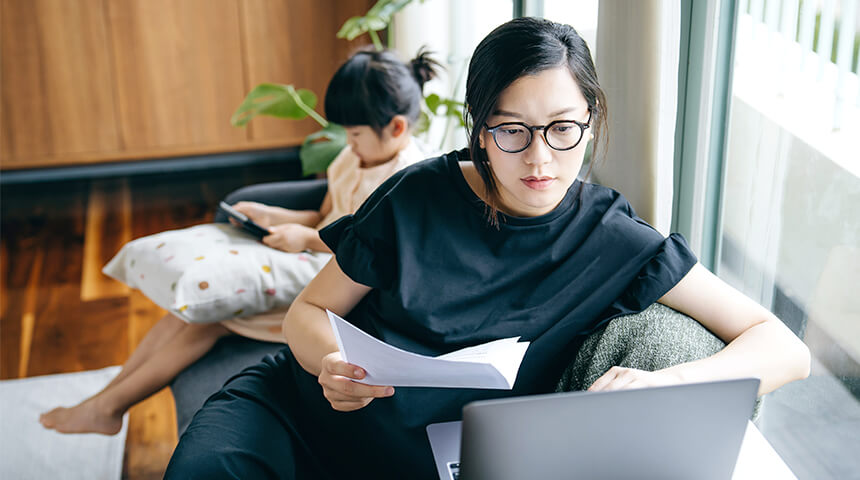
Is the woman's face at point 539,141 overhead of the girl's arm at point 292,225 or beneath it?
overhead

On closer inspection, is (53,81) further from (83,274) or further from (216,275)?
(216,275)

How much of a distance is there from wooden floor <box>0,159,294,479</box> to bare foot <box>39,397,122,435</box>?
0.16 metres

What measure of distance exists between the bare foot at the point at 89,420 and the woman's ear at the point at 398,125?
927 mm

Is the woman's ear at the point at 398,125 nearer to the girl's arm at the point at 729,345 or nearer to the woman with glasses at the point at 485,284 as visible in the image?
the woman with glasses at the point at 485,284

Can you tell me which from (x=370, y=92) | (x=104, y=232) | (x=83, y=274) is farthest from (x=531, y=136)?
(x=104, y=232)

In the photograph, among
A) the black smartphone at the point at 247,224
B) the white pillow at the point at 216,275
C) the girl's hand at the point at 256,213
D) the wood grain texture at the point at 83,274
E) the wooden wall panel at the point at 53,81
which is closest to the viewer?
the white pillow at the point at 216,275

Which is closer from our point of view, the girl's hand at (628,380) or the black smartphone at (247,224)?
the girl's hand at (628,380)

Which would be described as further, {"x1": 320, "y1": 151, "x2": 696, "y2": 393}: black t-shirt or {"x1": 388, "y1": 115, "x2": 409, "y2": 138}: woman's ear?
{"x1": 388, "y1": 115, "x2": 409, "y2": 138}: woman's ear

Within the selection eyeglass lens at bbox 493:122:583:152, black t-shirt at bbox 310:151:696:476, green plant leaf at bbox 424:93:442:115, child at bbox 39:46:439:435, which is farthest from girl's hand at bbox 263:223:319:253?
eyeglass lens at bbox 493:122:583:152

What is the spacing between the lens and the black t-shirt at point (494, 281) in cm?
123

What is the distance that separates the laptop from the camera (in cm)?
79

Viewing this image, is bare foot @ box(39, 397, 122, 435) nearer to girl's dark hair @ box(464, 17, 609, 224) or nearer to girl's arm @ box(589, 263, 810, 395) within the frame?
girl's dark hair @ box(464, 17, 609, 224)

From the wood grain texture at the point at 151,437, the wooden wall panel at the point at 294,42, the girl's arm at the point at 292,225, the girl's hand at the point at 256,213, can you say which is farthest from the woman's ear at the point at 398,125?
the wooden wall panel at the point at 294,42

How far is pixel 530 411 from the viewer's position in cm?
79
